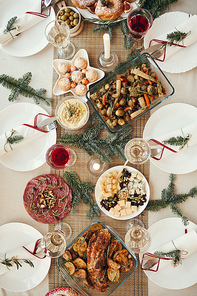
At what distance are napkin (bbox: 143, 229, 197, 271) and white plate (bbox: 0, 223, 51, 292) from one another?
69 centimetres

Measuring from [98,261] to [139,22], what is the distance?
53.4 inches

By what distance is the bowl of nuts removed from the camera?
159 centimetres

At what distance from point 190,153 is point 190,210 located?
350 millimetres

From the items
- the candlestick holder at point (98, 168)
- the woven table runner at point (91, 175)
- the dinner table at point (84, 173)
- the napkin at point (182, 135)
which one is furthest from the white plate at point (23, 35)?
the napkin at point (182, 135)

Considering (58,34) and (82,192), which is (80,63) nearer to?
(58,34)

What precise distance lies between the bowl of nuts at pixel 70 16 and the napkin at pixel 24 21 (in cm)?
12

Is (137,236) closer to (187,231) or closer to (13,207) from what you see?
(187,231)

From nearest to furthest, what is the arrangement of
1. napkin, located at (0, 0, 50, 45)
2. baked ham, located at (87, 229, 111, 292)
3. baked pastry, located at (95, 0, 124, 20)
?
baked ham, located at (87, 229, 111, 292)
baked pastry, located at (95, 0, 124, 20)
napkin, located at (0, 0, 50, 45)

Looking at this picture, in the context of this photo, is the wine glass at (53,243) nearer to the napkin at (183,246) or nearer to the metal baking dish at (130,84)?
the napkin at (183,246)

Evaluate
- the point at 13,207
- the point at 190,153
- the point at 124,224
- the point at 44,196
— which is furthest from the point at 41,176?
the point at 190,153

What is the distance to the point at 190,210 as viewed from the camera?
1.63 metres

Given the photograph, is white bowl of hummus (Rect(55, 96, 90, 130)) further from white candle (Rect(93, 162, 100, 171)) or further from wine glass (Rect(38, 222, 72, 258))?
wine glass (Rect(38, 222, 72, 258))

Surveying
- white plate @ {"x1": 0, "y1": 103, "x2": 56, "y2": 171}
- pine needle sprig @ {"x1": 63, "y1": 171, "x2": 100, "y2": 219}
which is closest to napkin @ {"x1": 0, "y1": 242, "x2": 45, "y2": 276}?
pine needle sprig @ {"x1": 63, "y1": 171, "x2": 100, "y2": 219}

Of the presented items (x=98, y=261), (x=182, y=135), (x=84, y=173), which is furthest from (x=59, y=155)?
(x=182, y=135)
